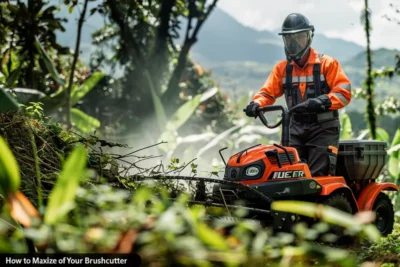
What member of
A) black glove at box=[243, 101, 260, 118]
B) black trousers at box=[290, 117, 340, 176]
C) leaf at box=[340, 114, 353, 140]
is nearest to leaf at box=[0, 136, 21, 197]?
black glove at box=[243, 101, 260, 118]

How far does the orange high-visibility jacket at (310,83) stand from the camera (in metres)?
5.54

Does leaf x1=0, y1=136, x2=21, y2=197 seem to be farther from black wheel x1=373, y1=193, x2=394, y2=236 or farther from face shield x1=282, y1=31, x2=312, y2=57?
black wheel x1=373, y1=193, x2=394, y2=236

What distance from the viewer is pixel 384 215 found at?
6.39m

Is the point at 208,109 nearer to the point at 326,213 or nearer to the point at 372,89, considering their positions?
the point at 372,89

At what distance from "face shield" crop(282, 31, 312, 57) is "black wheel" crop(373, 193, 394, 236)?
1.55 m

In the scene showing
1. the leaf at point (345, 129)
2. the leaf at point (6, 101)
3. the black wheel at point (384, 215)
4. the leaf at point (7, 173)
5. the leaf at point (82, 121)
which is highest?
the leaf at point (6, 101)

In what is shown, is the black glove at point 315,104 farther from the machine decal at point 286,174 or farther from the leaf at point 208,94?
the leaf at point 208,94

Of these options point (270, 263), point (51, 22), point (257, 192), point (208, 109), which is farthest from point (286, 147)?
point (208, 109)

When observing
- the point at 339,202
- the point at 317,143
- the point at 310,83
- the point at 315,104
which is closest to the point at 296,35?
the point at 310,83

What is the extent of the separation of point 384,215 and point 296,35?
1867 millimetres

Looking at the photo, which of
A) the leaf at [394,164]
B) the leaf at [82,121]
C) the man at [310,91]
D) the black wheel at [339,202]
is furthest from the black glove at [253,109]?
the leaf at [82,121]

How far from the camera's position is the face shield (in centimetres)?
573

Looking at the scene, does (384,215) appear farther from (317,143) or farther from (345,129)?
(345,129)

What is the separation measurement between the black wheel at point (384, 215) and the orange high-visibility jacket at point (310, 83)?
4.01ft
